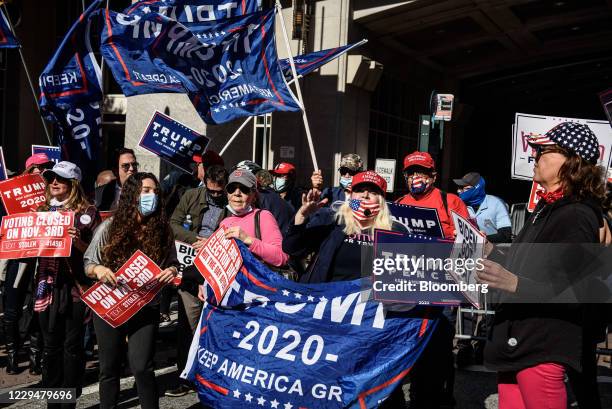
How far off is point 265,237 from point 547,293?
2666mm

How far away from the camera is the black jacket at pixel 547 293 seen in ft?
10.5

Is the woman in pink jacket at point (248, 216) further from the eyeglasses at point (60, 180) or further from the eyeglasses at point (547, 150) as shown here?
the eyeglasses at point (547, 150)

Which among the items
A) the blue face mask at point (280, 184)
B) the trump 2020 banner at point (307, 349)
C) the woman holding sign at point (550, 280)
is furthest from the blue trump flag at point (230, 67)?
the woman holding sign at point (550, 280)

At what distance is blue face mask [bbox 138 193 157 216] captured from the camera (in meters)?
4.89

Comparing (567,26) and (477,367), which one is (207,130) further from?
(567,26)

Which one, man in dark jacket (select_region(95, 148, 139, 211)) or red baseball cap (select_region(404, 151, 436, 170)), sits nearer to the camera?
red baseball cap (select_region(404, 151, 436, 170))

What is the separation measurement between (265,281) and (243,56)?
15.5ft

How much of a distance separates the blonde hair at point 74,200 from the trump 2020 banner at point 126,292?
83 centimetres

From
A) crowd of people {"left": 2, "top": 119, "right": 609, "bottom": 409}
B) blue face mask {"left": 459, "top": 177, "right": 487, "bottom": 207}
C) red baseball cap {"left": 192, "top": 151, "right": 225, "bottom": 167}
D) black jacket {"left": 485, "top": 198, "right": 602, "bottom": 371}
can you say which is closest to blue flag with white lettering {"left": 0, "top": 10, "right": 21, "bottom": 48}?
crowd of people {"left": 2, "top": 119, "right": 609, "bottom": 409}

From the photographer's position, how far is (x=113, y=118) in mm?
17422

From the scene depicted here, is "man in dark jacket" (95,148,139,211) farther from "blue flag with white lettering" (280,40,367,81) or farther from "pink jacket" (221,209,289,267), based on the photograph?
"blue flag with white lettering" (280,40,367,81)

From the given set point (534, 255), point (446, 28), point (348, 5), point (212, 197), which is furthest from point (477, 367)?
point (446, 28)

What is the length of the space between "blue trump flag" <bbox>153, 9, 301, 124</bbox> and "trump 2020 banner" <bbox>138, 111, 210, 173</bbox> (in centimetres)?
32

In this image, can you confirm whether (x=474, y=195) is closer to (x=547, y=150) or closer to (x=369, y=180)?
(x=369, y=180)
